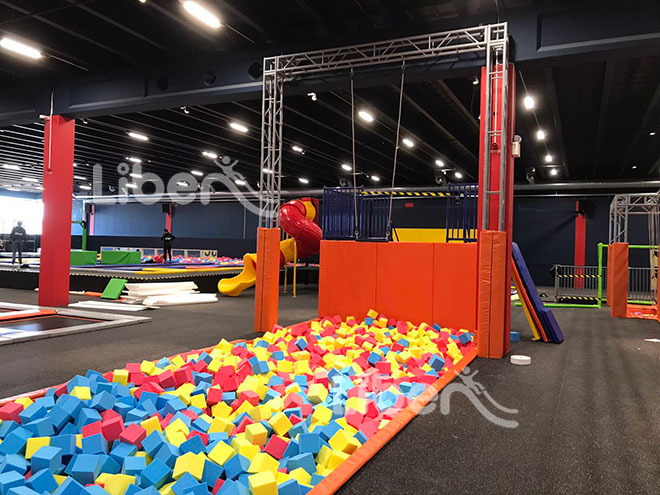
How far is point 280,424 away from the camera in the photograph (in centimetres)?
258

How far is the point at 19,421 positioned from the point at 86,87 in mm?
6427

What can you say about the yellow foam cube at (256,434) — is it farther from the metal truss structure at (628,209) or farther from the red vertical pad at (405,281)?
the metal truss structure at (628,209)

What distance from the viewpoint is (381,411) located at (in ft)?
9.88

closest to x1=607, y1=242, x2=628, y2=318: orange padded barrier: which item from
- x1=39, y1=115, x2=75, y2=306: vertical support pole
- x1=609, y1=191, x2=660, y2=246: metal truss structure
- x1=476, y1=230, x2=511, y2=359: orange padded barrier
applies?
x1=609, y1=191, x2=660, y2=246: metal truss structure

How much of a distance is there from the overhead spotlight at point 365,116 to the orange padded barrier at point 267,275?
399cm

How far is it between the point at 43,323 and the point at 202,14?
445cm

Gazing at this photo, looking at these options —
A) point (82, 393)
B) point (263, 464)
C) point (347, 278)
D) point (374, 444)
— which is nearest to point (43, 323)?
point (82, 393)

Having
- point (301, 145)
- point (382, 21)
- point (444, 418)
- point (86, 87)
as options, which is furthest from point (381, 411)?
point (301, 145)

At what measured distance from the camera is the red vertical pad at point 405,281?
6.18 meters

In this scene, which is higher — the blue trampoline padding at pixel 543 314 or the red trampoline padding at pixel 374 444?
the blue trampoline padding at pixel 543 314

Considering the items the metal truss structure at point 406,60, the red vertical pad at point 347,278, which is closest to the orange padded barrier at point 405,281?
the red vertical pad at point 347,278

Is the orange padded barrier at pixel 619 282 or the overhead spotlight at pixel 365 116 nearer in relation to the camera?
the orange padded barrier at pixel 619 282

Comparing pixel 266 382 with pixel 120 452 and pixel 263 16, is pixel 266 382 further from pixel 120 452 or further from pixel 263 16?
pixel 263 16

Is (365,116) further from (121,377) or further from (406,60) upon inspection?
(121,377)
